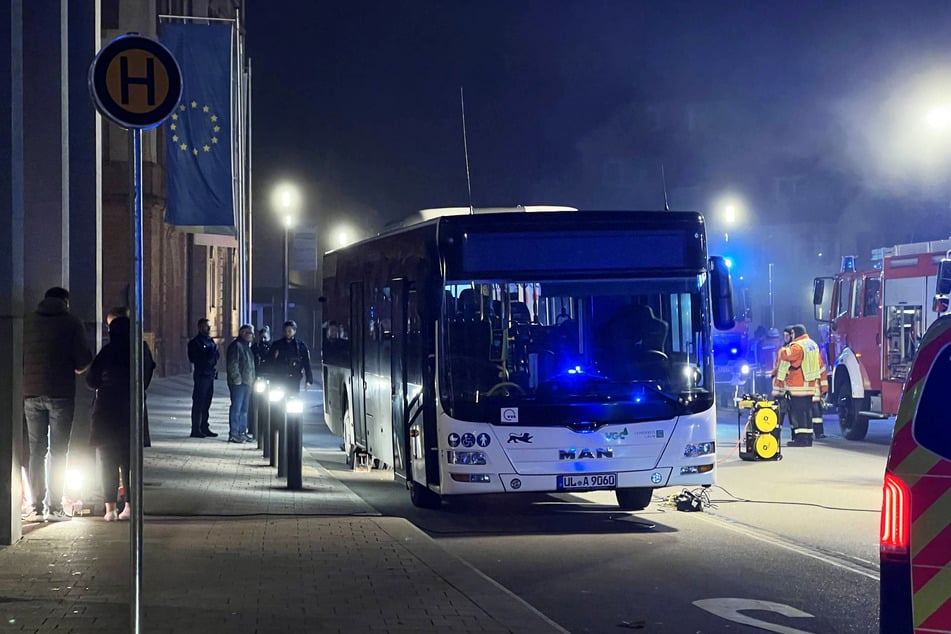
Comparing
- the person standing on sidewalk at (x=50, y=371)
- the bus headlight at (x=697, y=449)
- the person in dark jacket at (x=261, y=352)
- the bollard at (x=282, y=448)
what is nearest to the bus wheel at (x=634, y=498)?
the bus headlight at (x=697, y=449)

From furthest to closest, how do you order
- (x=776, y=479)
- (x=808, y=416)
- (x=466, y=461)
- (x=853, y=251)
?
(x=853, y=251) → (x=808, y=416) → (x=776, y=479) → (x=466, y=461)

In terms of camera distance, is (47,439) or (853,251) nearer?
(47,439)

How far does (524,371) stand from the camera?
1269 centimetres

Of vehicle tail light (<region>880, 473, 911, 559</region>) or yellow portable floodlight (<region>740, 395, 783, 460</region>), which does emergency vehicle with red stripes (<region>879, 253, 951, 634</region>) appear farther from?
yellow portable floodlight (<region>740, 395, 783, 460</region>)

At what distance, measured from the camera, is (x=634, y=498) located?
13961 millimetres

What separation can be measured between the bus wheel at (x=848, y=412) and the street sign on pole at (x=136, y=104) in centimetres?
1828

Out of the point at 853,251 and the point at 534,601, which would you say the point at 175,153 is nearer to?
the point at 534,601

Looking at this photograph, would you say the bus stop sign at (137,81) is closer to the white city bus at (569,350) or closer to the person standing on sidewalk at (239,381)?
the white city bus at (569,350)

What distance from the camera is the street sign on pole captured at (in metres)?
6.32

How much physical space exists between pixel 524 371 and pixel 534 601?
12.2 ft

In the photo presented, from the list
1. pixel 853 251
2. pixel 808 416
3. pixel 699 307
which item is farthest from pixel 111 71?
pixel 853 251

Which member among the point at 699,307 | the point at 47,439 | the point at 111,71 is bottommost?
the point at 47,439

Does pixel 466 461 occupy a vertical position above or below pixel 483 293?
below

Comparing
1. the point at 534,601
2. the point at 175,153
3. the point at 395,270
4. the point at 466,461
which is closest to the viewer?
the point at 534,601
